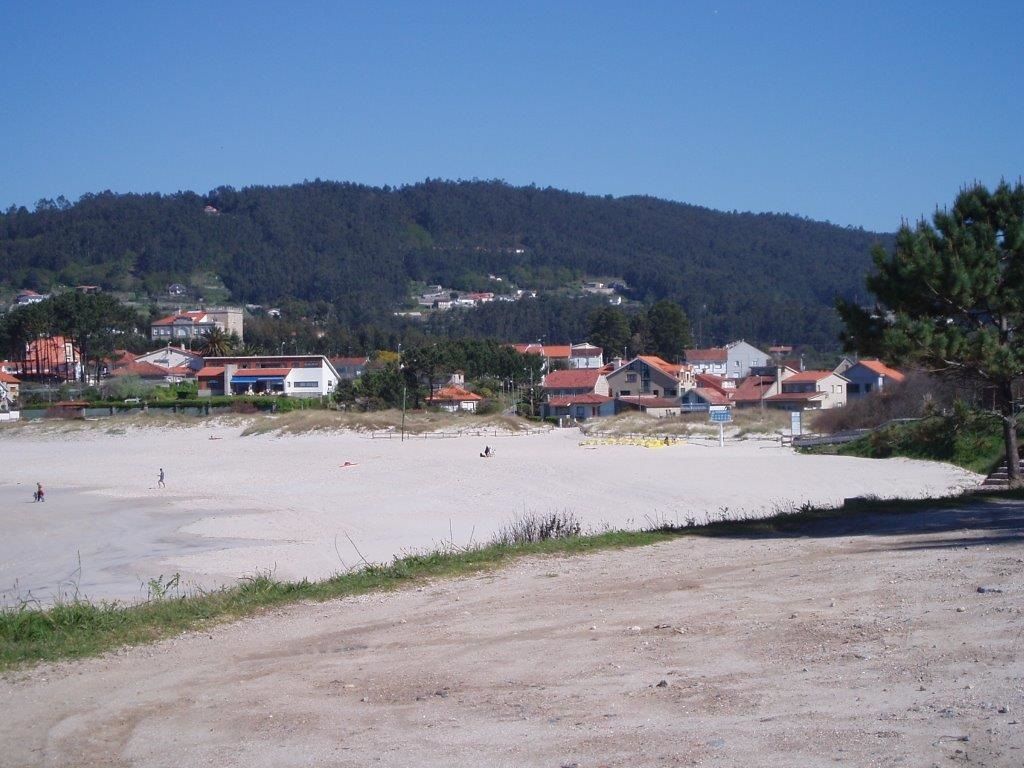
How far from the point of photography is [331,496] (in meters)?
28.9

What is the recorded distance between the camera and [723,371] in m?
112

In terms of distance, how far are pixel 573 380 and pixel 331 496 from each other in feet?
159

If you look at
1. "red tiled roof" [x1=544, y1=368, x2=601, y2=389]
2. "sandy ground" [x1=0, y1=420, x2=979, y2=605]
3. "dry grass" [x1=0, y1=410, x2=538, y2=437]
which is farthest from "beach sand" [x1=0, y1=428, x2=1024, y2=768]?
"red tiled roof" [x1=544, y1=368, x2=601, y2=389]

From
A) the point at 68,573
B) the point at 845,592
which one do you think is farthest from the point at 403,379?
the point at 845,592

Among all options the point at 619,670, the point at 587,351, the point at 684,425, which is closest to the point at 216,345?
the point at 587,351

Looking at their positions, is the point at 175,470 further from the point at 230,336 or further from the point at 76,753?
the point at 230,336

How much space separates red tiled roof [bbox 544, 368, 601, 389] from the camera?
75.6 meters

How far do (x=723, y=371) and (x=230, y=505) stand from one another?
90.5 meters

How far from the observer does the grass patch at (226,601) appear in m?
6.90

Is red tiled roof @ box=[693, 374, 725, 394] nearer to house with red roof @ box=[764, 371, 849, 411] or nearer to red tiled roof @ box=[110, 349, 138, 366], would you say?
house with red roof @ box=[764, 371, 849, 411]

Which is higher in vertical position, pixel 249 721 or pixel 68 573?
pixel 249 721

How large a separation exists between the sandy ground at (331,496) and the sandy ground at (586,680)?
215 inches

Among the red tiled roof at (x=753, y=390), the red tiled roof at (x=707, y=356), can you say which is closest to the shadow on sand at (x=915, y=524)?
the red tiled roof at (x=753, y=390)

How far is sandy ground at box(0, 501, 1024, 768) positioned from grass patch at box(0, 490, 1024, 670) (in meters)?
0.29
